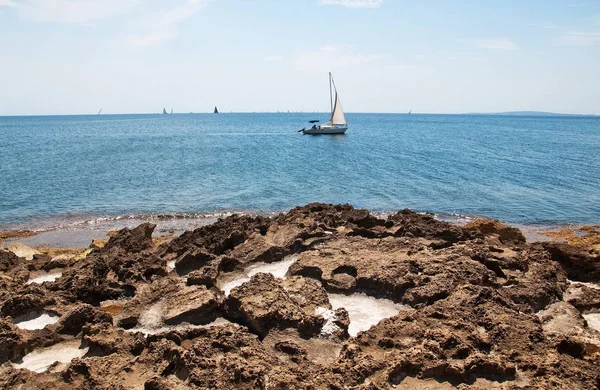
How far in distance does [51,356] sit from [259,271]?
21.7ft

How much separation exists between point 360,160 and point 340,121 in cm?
3631

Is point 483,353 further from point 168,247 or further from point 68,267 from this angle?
point 68,267

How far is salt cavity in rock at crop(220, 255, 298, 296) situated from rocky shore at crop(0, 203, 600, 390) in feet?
0.22

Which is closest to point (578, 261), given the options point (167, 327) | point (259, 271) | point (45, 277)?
point (259, 271)

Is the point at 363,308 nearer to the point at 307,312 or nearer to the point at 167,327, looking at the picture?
the point at 307,312

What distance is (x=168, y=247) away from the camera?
18438mm

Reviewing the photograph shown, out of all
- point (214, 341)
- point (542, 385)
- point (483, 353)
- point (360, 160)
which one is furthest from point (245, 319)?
point (360, 160)

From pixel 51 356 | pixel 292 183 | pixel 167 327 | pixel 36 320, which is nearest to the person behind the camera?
pixel 51 356

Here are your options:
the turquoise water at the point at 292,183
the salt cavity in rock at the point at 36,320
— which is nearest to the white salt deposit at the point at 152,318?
the salt cavity in rock at the point at 36,320

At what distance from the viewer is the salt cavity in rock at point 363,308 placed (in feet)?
41.4

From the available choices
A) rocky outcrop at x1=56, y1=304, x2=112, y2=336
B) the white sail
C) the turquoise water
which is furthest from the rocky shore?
the white sail

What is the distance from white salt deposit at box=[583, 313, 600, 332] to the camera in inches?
515

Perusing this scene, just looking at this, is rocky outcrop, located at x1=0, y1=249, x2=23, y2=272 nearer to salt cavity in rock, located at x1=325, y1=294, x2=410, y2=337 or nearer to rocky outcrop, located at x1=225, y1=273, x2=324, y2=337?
rocky outcrop, located at x1=225, y1=273, x2=324, y2=337

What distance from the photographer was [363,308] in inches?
537
